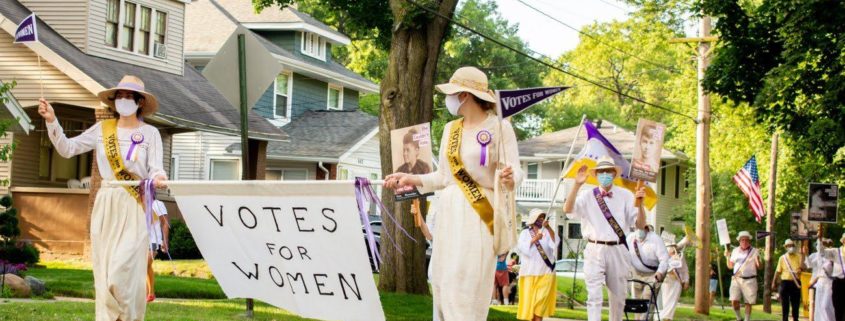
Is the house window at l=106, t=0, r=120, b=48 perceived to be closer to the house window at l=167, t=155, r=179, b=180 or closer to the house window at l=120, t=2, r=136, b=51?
the house window at l=120, t=2, r=136, b=51

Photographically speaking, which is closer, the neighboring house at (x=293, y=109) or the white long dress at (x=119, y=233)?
the white long dress at (x=119, y=233)

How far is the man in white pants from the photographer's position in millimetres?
14047

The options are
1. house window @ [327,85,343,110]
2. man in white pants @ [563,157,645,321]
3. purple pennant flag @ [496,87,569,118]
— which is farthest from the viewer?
house window @ [327,85,343,110]

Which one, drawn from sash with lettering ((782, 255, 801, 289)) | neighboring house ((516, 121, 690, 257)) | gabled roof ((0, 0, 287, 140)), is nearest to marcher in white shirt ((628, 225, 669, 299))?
sash with lettering ((782, 255, 801, 289))

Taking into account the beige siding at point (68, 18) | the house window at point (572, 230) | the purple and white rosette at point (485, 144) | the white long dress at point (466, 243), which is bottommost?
the house window at point (572, 230)

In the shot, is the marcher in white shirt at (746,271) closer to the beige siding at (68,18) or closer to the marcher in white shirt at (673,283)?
the marcher in white shirt at (673,283)

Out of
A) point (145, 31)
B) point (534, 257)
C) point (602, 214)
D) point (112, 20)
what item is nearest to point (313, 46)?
point (145, 31)

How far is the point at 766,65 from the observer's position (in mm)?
25281

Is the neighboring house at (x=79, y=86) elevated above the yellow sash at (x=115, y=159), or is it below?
above

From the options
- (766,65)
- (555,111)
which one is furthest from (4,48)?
(555,111)

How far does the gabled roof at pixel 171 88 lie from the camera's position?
30.0 m

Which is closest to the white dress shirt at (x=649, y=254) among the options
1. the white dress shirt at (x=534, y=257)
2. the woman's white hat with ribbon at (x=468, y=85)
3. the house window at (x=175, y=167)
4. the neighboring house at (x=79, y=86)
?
the white dress shirt at (x=534, y=257)

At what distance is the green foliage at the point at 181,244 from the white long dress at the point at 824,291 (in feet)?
48.8

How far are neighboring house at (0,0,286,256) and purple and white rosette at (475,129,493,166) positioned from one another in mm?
19599
